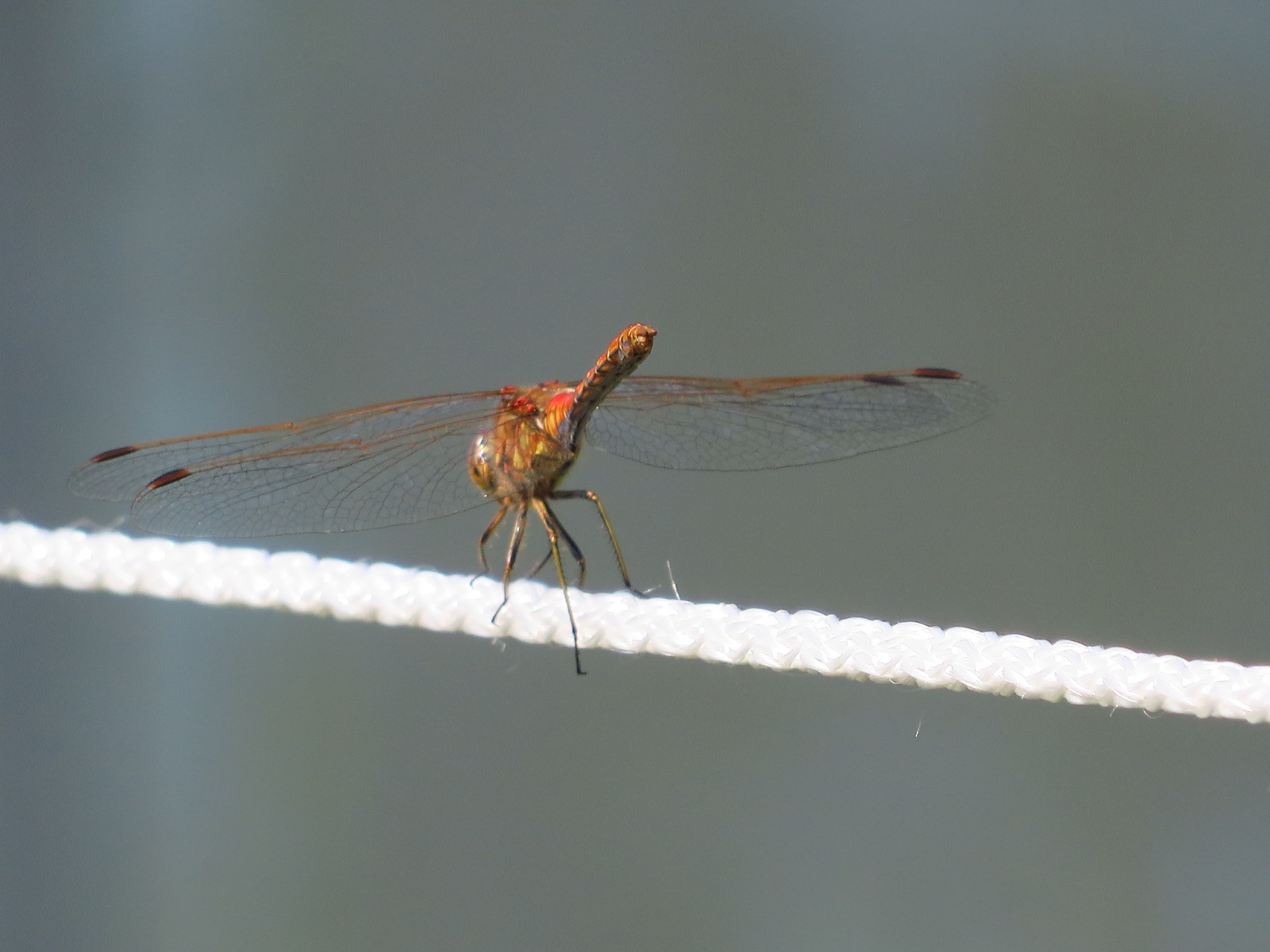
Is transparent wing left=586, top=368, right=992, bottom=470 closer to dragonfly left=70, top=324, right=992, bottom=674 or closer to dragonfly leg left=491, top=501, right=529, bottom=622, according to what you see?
dragonfly left=70, top=324, right=992, bottom=674

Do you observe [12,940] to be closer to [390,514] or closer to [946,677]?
[390,514]

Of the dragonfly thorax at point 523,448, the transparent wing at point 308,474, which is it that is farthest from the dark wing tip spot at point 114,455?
the dragonfly thorax at point 523,448

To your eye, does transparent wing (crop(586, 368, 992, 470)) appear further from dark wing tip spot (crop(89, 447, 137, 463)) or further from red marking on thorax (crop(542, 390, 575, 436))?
dark wing tip spot (crop(89, 447, 137, 463))

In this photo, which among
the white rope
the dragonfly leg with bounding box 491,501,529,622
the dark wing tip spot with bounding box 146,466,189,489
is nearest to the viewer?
the white rope

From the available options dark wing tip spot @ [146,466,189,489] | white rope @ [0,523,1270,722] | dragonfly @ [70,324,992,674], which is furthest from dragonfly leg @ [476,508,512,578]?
dark wing tip spot @ [146,466,189,489]

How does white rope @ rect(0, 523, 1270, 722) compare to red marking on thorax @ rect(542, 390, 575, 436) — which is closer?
white rope @ rect(0, 523, 1270, 722)

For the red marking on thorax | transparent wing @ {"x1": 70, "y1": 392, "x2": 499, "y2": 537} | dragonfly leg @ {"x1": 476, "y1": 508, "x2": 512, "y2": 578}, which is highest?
the red marking on thorax

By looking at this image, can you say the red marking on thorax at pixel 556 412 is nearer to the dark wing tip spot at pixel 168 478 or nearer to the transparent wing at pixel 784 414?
the transparent wing at pixel 784 414

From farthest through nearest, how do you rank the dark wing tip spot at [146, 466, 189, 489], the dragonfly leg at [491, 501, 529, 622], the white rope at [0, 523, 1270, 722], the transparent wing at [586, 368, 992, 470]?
the transparent wing at [586, 368, 992, 470]
the dark wing tip spot at [146, 466, 189, 489]
the dragonfly leg at [491, 501, 529, 622]
the white rope at [0, 523, 1270, 722]

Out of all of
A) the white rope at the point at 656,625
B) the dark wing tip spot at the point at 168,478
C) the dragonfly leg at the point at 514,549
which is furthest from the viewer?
the dark wing tip spot at the point at 168,478

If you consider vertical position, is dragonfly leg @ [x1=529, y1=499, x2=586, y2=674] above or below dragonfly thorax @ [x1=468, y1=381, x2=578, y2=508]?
below
